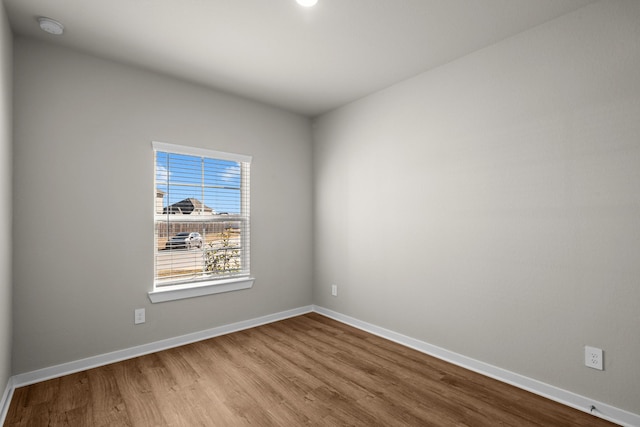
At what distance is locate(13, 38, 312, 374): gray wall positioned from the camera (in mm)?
2395

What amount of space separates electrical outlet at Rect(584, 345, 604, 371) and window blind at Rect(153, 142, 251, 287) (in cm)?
305

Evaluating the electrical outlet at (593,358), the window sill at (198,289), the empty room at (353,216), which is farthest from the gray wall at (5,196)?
the electrical outlet at (593,358)

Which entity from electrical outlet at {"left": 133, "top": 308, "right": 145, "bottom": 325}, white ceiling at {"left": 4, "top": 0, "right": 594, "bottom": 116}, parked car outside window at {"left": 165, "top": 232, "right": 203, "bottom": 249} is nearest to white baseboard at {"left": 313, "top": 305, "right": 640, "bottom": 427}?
parked car outside window at {"left": 165, "top": 232, "right": 203, "bottom": 249}

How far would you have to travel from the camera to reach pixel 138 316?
9.38 ft

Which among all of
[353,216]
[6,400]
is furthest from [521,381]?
[6,400]

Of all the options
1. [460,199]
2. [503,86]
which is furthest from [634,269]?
[503,86]

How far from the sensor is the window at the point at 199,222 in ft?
9.97

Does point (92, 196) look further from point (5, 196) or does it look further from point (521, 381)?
point (521, 381)

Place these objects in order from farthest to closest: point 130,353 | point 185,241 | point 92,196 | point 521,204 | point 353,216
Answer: point 353,216 → point 185,241 → point 130,353 → point 92,196 → point 521,204

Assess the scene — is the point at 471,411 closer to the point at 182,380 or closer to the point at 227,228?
the point at 182,380

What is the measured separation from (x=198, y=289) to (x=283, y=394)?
1.47 meters

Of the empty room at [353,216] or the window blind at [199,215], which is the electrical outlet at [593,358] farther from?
the window blind at [199,215]

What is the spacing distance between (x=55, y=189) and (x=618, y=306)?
404cm

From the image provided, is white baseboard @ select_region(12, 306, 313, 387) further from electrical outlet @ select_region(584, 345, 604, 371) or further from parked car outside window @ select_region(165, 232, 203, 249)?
electrical outlet @ select_region(584, 345, 604, 371)
